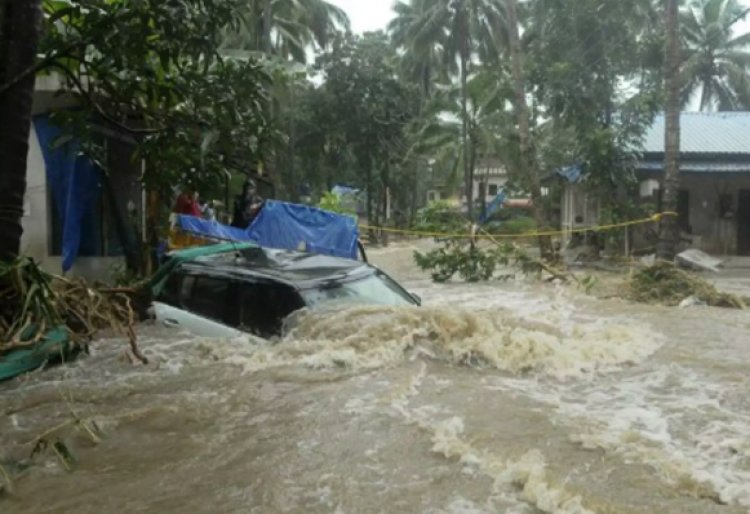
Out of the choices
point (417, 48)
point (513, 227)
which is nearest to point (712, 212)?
point (513, 227)

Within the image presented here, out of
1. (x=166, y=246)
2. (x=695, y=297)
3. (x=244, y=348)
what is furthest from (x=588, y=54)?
(x=244, y=348)

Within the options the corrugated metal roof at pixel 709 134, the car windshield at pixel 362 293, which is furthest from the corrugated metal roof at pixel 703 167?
the car windshield at pixel 362 293

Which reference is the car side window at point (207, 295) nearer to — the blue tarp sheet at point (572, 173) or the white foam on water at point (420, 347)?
the white foam on water at point (420, 347)

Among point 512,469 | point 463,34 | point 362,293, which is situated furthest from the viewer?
point 463,34

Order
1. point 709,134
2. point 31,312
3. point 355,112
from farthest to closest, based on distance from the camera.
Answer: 1. point 355,112
2. point 709,134
3. point 31,312

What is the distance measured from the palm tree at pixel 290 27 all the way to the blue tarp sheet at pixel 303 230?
12626 millimetres

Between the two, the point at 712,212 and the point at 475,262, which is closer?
the point at 475,262

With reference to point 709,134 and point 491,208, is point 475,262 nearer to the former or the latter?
point 709,134

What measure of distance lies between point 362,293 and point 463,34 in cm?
2623

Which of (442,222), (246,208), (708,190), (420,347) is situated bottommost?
(420,347)

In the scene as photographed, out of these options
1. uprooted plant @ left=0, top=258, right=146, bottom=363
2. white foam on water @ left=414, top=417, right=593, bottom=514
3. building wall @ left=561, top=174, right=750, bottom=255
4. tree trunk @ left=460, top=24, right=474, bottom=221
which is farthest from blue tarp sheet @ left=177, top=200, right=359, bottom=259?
tree trunk @ left=460, top=24, right=474, bottom=221

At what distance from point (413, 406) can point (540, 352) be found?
1951 mm

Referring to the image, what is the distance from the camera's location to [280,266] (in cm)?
736

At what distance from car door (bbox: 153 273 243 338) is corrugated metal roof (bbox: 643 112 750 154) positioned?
16345 mm
